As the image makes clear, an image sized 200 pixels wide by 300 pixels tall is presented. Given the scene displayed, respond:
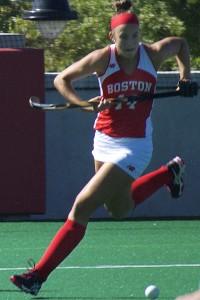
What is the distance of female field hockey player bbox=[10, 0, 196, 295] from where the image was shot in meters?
8.84

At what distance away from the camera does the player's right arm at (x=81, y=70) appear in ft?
29.0

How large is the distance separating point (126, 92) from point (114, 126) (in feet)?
0.82

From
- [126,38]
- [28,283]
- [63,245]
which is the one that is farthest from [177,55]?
[28,283]

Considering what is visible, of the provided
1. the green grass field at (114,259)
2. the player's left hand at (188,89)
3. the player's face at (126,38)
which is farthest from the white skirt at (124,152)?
the green grass field at (114,259)

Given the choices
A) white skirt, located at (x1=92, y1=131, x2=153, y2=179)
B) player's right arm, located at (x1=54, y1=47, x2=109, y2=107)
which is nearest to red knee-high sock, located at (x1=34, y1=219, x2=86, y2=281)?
white skirt, located at (x1=92, y1=131, x2=153, y2=179)

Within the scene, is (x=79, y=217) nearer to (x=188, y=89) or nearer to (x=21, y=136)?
(x=188, y=89)

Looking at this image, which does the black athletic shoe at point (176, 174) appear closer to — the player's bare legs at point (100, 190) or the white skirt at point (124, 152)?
the white skirt at point (124, 152)

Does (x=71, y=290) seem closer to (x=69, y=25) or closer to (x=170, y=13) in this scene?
(x=69, y=25)

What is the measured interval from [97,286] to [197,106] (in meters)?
7.39

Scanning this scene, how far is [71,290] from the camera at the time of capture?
364 inches

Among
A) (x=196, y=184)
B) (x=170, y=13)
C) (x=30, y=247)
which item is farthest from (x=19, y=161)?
(x=170, y=13)

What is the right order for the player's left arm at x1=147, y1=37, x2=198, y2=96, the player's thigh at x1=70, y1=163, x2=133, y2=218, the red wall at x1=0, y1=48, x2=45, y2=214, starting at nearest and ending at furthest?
the player's thigh at x1=70, y1=163, x2=133, y2=218 < the player's left arm at x1=147, y1=37, x2=198, y2=96 < the red wall at x1=0, y1=48, x2=45, y2=214

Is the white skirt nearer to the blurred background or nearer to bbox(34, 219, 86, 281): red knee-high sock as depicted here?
bbox(34, 219, 86, 281): red knee-high sock

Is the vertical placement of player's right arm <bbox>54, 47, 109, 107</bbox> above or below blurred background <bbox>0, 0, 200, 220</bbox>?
above
